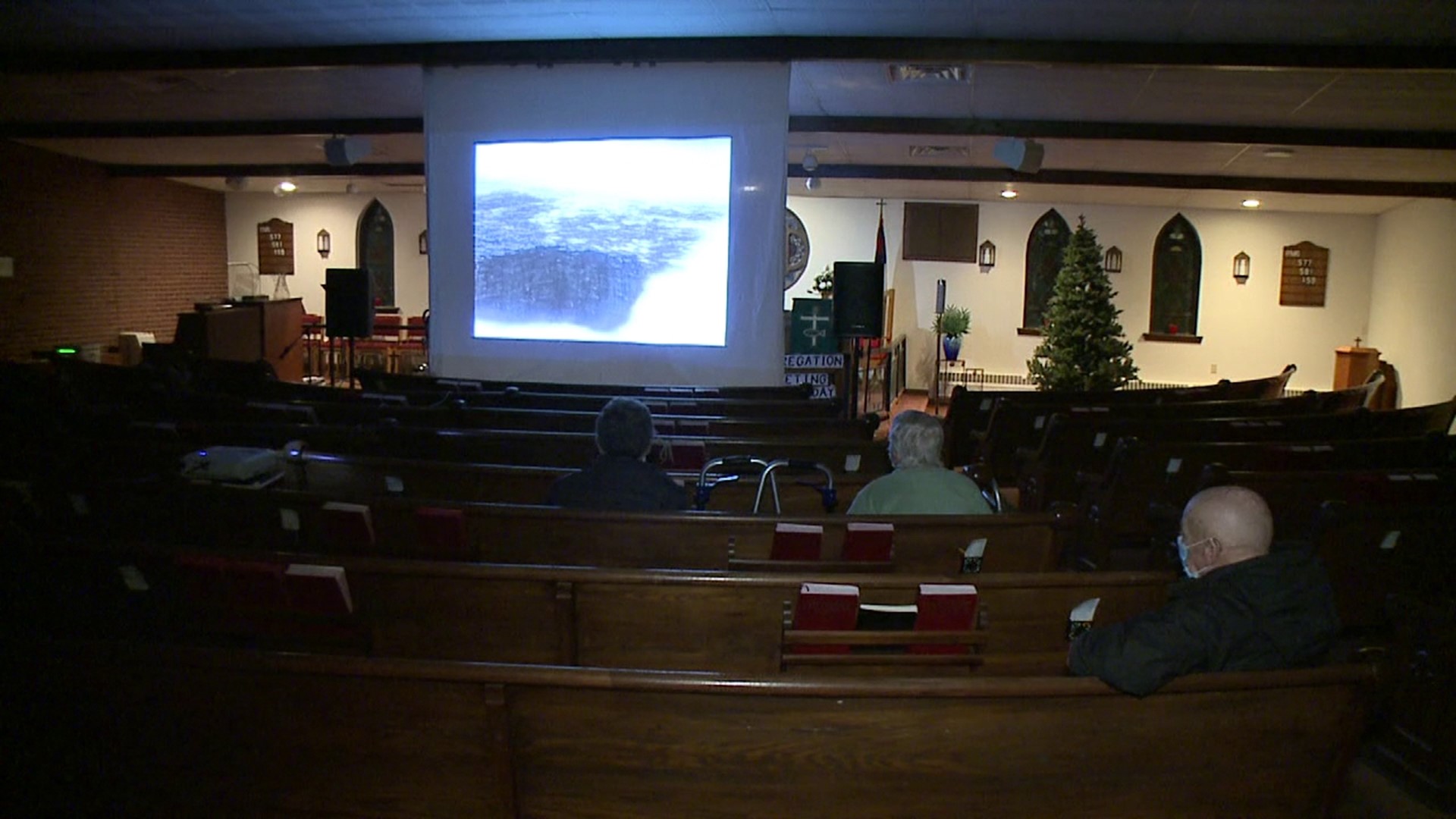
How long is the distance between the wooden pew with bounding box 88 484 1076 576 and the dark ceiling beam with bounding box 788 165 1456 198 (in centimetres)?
872

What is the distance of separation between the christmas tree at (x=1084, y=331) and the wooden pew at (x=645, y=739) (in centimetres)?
1022

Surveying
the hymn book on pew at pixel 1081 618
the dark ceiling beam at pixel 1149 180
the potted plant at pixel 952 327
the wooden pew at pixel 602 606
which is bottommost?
the wooden pew at pixel 602 606

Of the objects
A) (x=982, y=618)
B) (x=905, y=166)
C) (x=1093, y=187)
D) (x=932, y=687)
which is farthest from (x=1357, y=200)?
(x=932, y=687)

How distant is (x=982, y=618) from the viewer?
2.88m

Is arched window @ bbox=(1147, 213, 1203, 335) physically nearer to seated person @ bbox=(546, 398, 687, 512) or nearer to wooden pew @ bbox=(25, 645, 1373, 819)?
seated person @ bbox=(546, 398, 687, 512)

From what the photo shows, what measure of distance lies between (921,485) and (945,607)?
950mm

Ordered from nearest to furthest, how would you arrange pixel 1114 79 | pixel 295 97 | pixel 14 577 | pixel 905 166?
pixel 14 577 < pixel 1114 79 < pixel 295 97 < pixel 905 166

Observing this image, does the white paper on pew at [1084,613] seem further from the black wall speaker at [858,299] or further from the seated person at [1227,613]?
the black wall speaker at [858,299]

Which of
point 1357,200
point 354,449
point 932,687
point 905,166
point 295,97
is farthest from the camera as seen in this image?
point 1357,200

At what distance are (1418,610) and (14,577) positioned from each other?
13.4ft

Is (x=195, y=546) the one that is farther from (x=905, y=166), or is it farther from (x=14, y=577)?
(x=905, y=166)

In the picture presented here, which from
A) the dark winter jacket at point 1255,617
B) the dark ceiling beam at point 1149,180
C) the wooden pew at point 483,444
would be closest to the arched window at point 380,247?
the dark ceiling beam at point 1149,180

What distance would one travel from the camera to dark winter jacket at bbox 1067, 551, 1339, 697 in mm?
2111

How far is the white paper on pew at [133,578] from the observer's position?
9.24 feet
